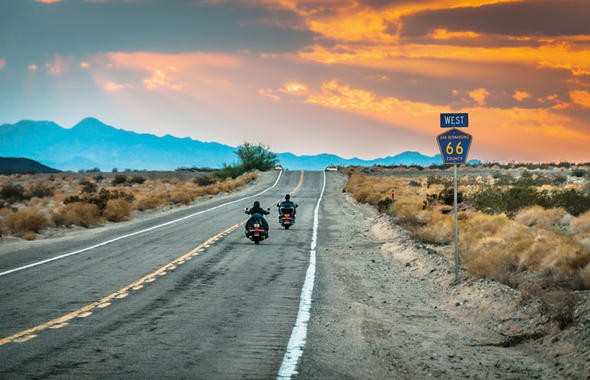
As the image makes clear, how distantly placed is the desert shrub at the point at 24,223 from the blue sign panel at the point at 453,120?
59.0 ft

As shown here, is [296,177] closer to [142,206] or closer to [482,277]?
[142,206]

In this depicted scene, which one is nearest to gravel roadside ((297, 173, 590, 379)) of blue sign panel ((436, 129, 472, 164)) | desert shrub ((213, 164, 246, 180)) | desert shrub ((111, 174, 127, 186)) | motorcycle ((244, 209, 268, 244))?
blue sign panel ((436, 129, 472, 164))

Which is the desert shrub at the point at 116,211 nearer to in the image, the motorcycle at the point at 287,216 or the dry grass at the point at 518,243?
the motorcycle at the point at 287,216

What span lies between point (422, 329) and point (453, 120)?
537 cm

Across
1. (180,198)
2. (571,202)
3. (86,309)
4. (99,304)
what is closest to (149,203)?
(180,198)

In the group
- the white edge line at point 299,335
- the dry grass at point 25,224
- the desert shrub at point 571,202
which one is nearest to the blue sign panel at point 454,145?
the white edge line at point 299,335

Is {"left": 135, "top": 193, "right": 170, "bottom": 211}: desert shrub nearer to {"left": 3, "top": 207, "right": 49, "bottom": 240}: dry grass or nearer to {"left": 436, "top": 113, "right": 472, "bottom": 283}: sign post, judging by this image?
{"left": 3, "top": 207, "right": 49, "bottom": 240}: dry grass

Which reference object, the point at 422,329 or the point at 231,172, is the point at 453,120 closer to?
the point at 422,329

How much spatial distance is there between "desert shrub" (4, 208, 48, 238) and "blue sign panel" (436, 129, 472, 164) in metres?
17.8

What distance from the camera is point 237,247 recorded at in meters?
19.6

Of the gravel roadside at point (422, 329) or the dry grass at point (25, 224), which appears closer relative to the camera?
the gravel roadside at point (422, 329)

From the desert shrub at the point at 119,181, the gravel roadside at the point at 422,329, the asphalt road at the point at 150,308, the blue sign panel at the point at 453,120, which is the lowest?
the gravel roadside at the point at 422,329

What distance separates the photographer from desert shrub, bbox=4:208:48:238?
2447cm

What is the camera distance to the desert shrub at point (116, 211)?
31.5 m
